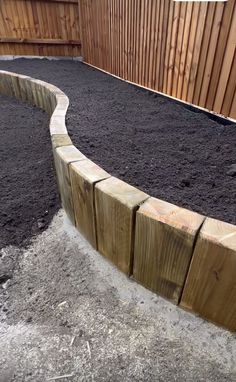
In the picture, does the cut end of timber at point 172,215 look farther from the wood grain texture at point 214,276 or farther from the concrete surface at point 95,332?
the concrete surface at point 95,332

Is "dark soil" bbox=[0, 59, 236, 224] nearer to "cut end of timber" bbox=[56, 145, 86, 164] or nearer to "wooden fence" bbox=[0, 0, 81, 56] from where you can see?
"cut end of timber" bbox=[56, 145, 86, 164]

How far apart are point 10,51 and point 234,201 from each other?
6270 millimetres

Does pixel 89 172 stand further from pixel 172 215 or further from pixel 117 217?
pixel 172 215

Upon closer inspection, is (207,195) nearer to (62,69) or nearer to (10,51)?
(62,69)

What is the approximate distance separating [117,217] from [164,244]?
10.2 inches

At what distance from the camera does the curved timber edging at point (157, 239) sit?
102 cm

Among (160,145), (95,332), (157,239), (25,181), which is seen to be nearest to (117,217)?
(157,239)

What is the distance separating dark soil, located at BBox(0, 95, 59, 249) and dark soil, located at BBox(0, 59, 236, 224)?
1.48 ft

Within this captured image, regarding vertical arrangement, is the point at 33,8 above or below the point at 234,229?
above

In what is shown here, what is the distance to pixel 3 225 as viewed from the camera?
1.73m

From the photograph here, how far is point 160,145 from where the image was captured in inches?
80.8

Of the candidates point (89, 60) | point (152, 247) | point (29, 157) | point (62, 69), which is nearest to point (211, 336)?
point (152, 247)

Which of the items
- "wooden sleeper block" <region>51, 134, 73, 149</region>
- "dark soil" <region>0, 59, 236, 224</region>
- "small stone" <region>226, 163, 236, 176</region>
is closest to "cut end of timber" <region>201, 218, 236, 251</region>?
"dark soil" <region>0, 59, 236, 224</region>

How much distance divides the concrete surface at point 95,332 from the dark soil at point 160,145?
54cm
